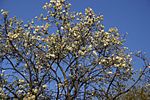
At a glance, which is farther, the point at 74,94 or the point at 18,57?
the point at 18,57

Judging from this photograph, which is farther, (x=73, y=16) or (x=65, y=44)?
(x=73, y=16)

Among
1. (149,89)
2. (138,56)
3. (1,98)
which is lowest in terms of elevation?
(1,98)

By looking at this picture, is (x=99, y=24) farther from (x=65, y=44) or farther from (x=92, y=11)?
(x=65, y=44)

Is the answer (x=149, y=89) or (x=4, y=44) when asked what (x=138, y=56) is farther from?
(x=4, y=44)

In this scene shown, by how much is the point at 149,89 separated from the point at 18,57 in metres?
8.71

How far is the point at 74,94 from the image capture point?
1831cm

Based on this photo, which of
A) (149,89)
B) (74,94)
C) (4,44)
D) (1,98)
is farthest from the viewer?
(149,89)

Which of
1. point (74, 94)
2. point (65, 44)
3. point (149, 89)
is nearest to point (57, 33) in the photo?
point (65, 44)

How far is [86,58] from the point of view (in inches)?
742

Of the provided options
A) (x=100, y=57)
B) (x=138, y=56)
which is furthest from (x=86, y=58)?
(x=138, y=56)

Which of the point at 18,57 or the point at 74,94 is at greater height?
the point at 18,57

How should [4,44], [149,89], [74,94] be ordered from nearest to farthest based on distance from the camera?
1. [74,94]
2. [4,44]
3. [149,89]

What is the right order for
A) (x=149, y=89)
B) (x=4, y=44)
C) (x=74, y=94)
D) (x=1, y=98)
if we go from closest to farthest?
(x=1, y=98) → (x=74, y=94) → (x=4, y=44) → (x=149, y=89)

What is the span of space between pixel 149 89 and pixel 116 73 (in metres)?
3.36
